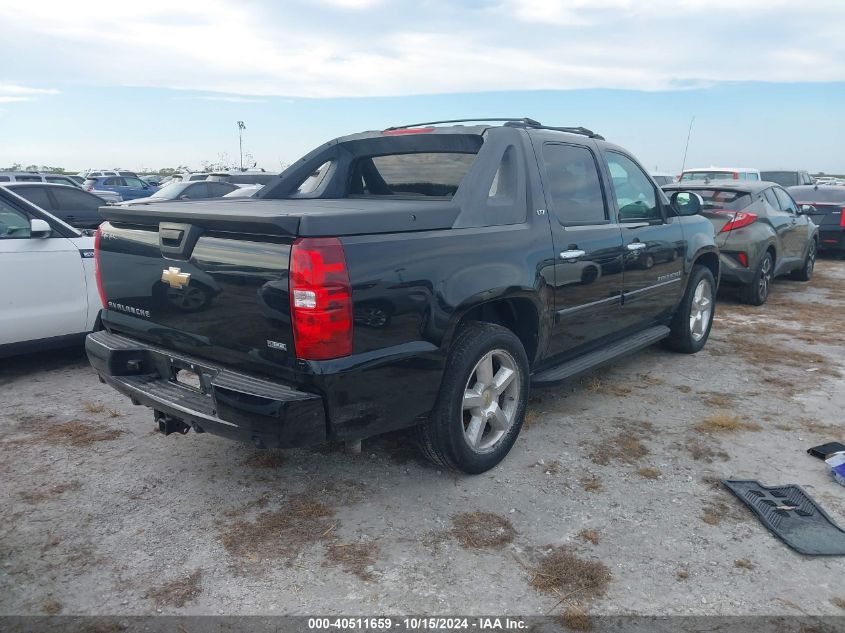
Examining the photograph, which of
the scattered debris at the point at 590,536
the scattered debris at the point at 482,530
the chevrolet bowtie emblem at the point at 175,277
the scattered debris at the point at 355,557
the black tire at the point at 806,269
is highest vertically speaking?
the chevrolet bowtie emblem at the point at 175,277

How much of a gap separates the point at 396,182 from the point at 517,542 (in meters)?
2.41

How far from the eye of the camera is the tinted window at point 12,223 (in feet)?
16.0

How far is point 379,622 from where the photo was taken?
2.41m

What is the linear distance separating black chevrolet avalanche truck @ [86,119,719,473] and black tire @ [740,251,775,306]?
4099mm

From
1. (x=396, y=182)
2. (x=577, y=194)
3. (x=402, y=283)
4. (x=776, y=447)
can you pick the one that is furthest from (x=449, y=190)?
(x=776, y=447)

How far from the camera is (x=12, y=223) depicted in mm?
4918

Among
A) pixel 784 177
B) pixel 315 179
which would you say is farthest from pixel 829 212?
pixel 315 179

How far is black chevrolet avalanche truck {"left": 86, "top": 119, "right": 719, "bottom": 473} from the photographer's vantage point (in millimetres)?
2664

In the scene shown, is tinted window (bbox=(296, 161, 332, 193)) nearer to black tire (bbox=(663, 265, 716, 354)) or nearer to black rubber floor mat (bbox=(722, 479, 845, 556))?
black rubber floor mat (bbox=(722, 479, 845, 556))

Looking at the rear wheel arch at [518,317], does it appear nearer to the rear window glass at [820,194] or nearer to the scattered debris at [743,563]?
the scattered debris at [743,563]

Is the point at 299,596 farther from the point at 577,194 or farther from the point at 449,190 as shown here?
the point at 577,194

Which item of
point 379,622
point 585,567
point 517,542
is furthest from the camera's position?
point 517,542

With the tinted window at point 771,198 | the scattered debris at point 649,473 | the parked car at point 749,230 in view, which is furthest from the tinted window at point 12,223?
the tinted window at point 771,198

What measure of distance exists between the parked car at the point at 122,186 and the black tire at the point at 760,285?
20.8 meters
